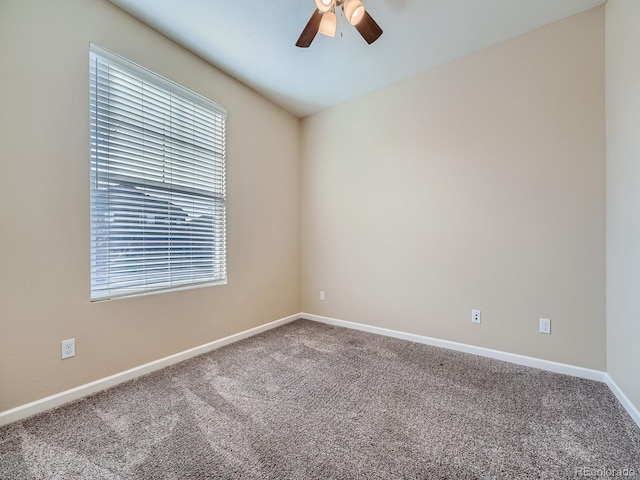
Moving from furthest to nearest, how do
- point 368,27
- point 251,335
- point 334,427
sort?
point 251,335, point 368,27, point 334,427

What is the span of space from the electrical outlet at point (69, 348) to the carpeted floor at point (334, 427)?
0.31m

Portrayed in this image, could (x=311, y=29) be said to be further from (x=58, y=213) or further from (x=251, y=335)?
(x=251, y=335)

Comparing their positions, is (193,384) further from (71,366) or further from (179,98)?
(179,98)

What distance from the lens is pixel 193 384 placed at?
2.01 m

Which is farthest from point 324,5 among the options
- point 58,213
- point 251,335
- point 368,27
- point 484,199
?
point 251,335

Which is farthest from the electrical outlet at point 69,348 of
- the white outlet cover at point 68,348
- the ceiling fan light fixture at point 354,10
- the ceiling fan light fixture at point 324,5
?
the ceiling fan light fixture at point 354,10

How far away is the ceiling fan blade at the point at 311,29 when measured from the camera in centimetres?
183

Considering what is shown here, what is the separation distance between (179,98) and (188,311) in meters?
1.90

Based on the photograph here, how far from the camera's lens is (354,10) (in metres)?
1.78

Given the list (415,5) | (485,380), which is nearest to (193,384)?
(485,380)

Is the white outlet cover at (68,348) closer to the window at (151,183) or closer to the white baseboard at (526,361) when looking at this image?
the window at (151,183)

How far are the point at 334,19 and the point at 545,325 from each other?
2.83 meters

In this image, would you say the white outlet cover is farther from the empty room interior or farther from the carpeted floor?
the carpeted floor

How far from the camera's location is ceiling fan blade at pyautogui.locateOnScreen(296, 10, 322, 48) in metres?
1.83
